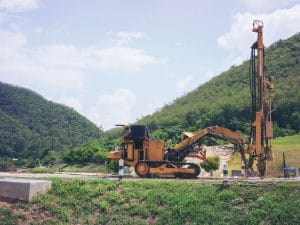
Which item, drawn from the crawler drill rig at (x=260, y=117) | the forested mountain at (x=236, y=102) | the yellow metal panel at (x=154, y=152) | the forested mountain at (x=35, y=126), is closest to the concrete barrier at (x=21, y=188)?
the yellow metal panel at (x=154, y=152)

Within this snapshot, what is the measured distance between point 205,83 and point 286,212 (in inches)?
3069

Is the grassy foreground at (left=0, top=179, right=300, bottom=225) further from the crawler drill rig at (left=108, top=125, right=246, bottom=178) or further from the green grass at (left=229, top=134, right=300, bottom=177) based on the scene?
the green grass at (left=229, top=134, right=300, bottom=177)

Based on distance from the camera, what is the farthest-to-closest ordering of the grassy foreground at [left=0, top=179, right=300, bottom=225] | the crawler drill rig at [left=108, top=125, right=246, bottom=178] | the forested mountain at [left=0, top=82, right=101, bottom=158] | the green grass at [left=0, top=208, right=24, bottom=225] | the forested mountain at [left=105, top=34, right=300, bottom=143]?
the forested mountain at [left=0, top=82, right=101, bottom=158] < the forested mountain at [left=105, top=34, right=300, bottom=143] < the crawler drill rig at [left=108, top=125, right=246, bottom=178] < the green grass at [left=0, top=208, right=24, bottom=225] < the grassy foreground at [left=0, top=179, right=300, bottom=225]

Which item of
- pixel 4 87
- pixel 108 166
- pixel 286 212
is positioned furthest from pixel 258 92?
pixel 4 87

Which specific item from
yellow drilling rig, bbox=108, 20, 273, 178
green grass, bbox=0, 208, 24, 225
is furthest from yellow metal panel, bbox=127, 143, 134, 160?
green grass, bbox=0, 208, 24, 225

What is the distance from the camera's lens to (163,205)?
1597 centimetres

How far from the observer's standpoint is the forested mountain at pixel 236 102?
5847 centimetres

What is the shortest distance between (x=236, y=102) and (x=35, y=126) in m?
59.0

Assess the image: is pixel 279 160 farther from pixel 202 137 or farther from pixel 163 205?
pixel 163 205

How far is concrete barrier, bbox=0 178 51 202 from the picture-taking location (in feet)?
55.5

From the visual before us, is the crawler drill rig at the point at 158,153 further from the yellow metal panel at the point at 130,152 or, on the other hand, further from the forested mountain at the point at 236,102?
the forested mountain at the point at 236,102

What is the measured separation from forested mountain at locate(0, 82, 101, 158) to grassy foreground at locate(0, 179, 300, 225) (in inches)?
2803

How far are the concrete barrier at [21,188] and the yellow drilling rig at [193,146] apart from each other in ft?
23.0

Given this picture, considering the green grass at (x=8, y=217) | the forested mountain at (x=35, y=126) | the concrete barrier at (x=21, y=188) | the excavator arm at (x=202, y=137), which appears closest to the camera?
the green grass at (x=8, y=217)
